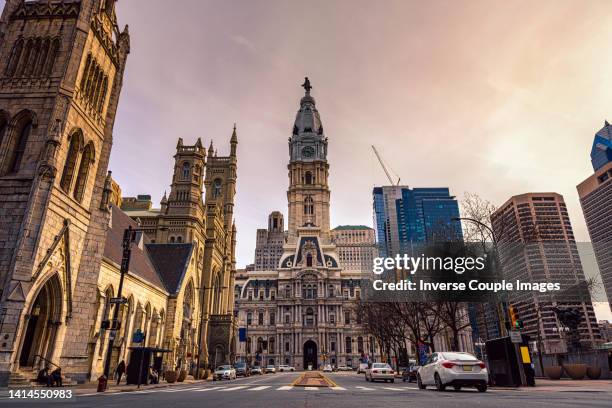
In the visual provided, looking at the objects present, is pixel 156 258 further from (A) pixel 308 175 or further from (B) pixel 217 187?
(A) pixel 308 175

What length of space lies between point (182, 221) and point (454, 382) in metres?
43.0

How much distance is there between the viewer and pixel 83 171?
25.2 m

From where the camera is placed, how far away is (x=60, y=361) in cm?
2119

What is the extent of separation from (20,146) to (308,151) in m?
130

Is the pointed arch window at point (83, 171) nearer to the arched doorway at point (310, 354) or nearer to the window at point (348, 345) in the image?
the arched doorway at point (310, 354)

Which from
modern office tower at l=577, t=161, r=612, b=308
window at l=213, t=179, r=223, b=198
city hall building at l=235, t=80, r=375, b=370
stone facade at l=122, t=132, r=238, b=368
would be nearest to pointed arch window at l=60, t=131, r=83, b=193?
stone facade at l=122, t=132, r=238, b=368

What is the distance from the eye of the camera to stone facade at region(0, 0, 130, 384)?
19453 mm

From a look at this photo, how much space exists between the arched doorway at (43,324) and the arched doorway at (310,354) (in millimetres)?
81815

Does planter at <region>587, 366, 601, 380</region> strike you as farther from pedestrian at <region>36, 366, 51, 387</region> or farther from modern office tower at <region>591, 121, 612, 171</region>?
modern office tower at <region>591, 121, 612, 171</region>

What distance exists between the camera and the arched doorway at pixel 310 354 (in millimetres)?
96250

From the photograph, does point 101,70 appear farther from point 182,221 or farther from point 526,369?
point 526,369

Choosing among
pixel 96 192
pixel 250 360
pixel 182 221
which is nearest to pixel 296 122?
pixel 250 360

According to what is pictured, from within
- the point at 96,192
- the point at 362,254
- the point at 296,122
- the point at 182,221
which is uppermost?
the point at 296,122

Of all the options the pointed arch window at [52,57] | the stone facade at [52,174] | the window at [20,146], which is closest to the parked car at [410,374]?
the stone facade at [52,174]
